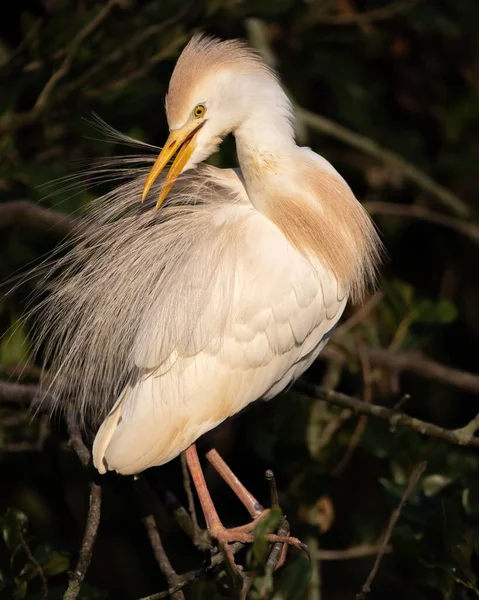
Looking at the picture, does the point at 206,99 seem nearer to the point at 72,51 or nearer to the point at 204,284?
the point at 204,284

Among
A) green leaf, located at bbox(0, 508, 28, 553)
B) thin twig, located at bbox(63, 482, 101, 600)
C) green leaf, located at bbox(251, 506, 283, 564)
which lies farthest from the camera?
green leaf, located at bbox(0, 508, 28, 553)

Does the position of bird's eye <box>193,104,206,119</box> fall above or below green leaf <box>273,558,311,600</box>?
above

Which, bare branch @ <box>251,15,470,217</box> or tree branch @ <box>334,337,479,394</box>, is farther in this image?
bare branch @ <box>251,15,470,217</box>

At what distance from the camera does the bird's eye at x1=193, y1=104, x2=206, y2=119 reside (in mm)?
2330

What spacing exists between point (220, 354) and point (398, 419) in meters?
0.49

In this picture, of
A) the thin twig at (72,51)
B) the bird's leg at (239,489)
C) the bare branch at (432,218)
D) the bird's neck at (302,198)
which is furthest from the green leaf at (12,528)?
the bare branch at (432,218)

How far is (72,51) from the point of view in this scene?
9.34 feet

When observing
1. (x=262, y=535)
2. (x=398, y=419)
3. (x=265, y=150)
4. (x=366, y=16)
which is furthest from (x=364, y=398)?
(x=366, y=16)

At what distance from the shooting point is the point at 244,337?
2.36 metres

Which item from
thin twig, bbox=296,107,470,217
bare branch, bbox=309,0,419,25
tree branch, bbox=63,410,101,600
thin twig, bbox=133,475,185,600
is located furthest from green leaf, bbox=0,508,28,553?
bare branch, bbox=309,0,419,25

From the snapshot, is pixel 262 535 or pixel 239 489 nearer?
pixel 262 535

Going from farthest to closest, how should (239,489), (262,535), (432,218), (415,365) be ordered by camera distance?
(432,218) < (415,365) < (239,489) < (262,535)

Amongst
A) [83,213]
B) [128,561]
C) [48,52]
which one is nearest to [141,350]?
[83,213]

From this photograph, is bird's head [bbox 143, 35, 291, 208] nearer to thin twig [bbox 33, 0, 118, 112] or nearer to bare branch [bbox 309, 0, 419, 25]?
thin twig [bbox 33, 0, 118, 112]
